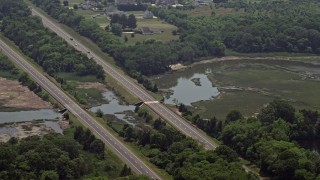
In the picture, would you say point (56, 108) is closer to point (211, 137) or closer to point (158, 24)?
point (211, 137)

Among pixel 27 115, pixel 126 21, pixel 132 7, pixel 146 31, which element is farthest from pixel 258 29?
pixel 27 115

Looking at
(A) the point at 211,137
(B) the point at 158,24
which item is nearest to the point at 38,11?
(B) the point at 158,24

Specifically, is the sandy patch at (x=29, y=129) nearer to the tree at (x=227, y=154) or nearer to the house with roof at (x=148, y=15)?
the tree at (x=227, y=154)

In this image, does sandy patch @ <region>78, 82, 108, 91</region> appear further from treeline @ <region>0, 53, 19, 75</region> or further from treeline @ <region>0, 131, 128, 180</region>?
treeline @ <region>0, 131, 128, 180</region>

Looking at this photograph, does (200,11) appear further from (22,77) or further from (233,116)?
(233,116)

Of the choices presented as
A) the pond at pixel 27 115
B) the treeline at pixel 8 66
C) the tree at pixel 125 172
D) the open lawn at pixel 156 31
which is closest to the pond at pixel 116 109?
the pond at pixel 27 115

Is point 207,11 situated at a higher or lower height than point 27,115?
higher
